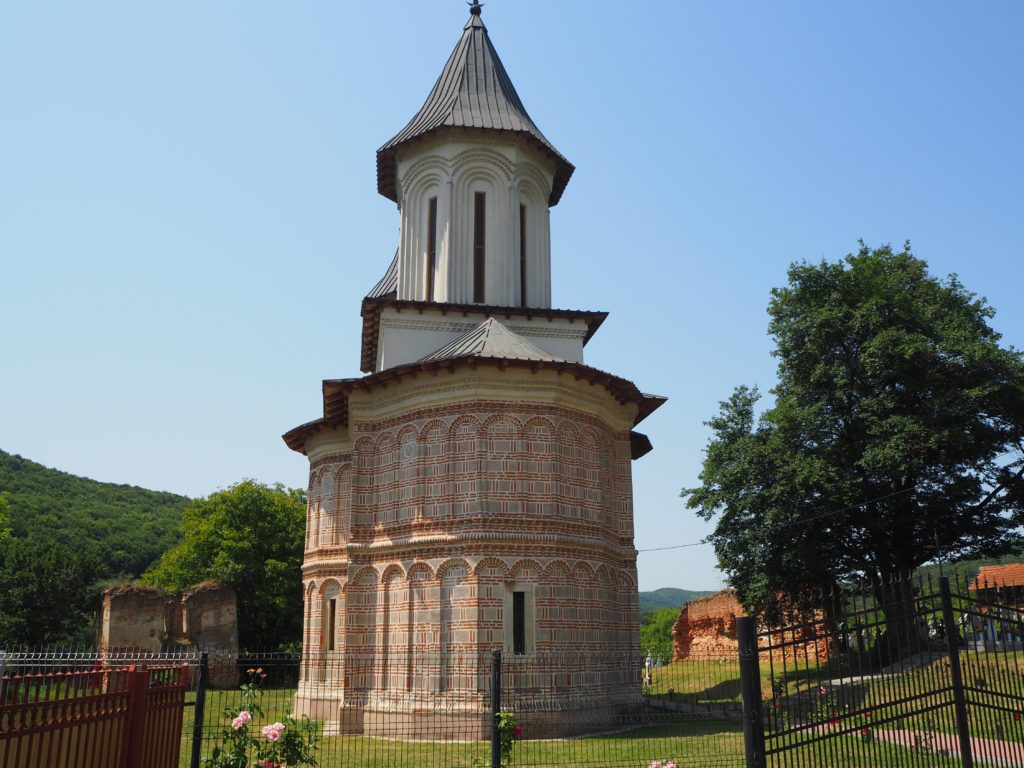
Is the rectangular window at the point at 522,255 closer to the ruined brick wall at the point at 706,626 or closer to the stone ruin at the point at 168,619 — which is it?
the stone ruin at the point at 168,619

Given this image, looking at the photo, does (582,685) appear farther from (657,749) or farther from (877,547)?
(877,547)

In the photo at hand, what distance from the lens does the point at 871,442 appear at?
2144 centimetres

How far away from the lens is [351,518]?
16406mm

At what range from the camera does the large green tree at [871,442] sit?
2064 centimetres

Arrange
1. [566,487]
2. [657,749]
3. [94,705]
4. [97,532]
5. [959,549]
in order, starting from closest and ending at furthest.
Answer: [94,705]
[657,749]
[566,487]
[959,549]
[97,532]

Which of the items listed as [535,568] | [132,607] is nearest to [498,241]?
[535,568]

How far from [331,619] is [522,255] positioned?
9.59 meters

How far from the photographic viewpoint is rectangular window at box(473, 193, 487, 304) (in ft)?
63.5


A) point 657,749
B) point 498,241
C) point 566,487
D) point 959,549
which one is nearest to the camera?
point 657,749

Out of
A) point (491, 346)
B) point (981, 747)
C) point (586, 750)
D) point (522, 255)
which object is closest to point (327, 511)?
point (491, 346)

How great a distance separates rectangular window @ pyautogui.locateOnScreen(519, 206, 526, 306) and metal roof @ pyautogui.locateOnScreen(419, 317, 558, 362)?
2412mm

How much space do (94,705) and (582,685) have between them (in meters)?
10.0

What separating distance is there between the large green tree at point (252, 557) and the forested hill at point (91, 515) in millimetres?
10982

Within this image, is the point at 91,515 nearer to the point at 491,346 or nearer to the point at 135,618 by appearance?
the point at 135,618
